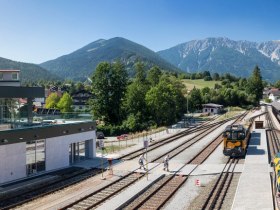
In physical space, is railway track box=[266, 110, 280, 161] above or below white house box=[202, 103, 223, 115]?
below

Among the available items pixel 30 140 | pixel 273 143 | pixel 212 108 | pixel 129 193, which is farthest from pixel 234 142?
pixel 212 108

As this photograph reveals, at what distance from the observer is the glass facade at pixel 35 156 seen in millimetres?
28109

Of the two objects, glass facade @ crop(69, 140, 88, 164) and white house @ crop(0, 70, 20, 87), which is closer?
glass facade @ crop(69, 140, 88, 164)

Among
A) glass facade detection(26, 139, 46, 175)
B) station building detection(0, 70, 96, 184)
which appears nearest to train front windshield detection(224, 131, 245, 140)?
station building detection(0, 70, 96, 184)

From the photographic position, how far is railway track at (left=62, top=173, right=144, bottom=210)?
20.6m

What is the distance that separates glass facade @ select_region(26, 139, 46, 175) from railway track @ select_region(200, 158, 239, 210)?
43.2ft

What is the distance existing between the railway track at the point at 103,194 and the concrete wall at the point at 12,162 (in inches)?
266

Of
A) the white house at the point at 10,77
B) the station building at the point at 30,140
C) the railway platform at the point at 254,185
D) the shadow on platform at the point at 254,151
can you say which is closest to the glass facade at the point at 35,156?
the station building at the point at 30,140

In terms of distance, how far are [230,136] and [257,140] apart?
12.7 meters

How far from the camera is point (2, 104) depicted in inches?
1139

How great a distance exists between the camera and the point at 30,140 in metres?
28.2

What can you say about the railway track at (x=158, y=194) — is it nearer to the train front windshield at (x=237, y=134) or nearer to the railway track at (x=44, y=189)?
the railway track at (x=44, y=189)

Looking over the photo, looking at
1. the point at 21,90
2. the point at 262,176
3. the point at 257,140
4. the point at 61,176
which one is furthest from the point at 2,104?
the point at 257,140

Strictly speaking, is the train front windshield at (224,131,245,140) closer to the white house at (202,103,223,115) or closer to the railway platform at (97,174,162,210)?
the railway platform at (97,174,162,210)
